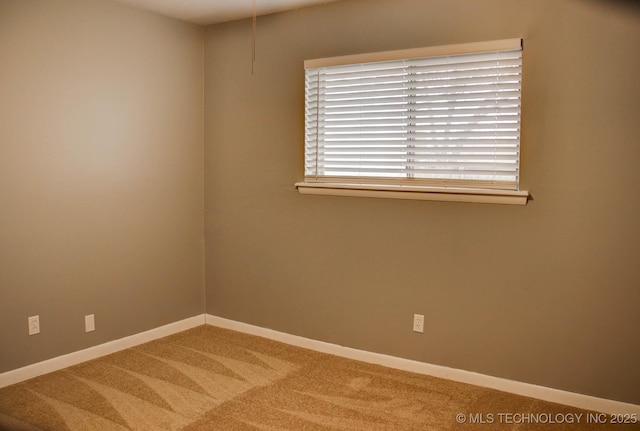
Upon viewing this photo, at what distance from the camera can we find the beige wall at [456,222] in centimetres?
292

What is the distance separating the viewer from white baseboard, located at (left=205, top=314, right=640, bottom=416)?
3.02 m

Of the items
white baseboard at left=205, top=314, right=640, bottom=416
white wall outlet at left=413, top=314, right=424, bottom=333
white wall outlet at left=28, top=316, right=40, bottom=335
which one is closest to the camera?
white baseboard at left=205, top=314, right=640, bottom=416

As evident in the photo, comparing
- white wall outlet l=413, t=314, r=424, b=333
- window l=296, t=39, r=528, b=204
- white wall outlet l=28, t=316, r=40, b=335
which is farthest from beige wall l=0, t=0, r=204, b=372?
white wall outlet l=413, t=314, r=424, b=333

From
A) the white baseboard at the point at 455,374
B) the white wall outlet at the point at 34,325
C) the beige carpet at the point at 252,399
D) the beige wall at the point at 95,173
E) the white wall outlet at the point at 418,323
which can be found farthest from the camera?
the white wall outlet at the point at 418,323

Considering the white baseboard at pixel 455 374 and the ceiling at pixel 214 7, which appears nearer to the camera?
the white baseboard at pixel 455 374

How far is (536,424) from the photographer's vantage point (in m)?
2.88

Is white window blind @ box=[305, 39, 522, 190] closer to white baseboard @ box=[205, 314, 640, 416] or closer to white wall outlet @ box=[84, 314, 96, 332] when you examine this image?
white baseboard @ box=[205, 314, 640, 416]

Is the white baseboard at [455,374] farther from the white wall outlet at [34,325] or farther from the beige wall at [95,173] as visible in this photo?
the white wall outlet at [34,325]

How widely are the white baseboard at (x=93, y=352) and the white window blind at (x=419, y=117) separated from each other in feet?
5.08

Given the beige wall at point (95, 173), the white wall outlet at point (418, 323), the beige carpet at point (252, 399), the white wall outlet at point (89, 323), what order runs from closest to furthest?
1. the beige carpet at point (252, 399)
2. the beige wall at point (95, 173)
3. the white wall outlet at point (418, 323)
4. the white wall outlet at point (89, 323)

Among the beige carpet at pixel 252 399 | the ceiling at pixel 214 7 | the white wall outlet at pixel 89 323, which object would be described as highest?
the ceiling at pixel 214 7

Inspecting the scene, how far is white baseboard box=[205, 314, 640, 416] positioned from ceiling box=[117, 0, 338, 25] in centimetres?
231

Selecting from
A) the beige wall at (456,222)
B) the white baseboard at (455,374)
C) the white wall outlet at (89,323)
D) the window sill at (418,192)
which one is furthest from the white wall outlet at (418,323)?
the white wall outlet at (89,323)

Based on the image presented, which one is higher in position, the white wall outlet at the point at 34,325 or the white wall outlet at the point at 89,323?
the white wall outlet at the point at 34,325
